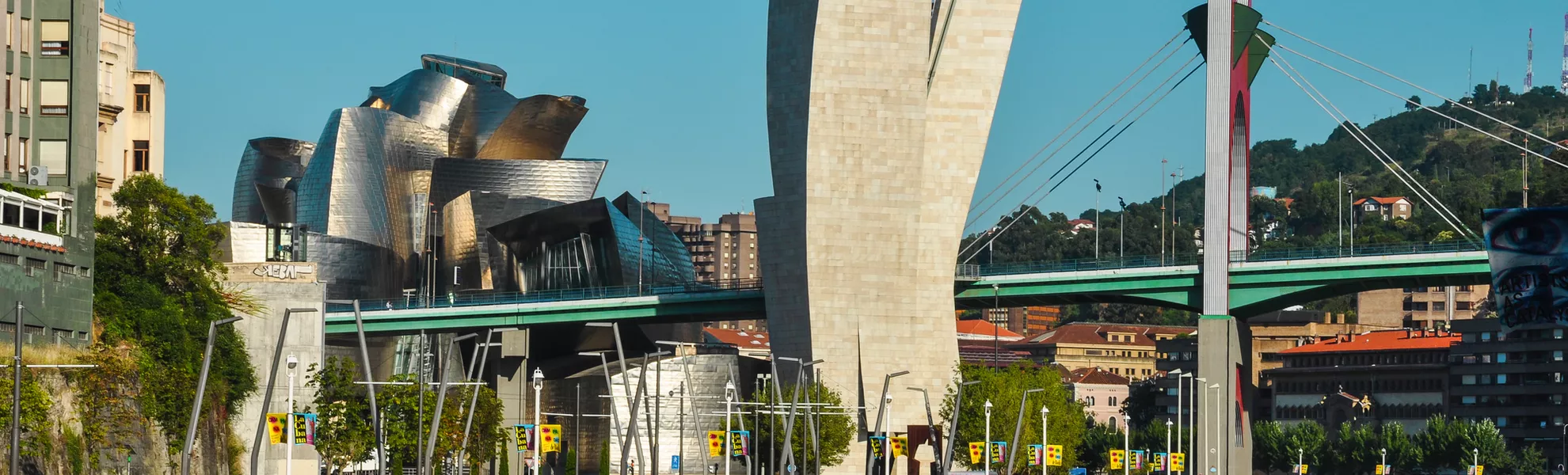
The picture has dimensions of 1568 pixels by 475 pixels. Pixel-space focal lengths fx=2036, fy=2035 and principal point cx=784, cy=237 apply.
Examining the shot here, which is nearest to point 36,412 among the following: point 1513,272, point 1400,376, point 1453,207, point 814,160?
point 1513,272

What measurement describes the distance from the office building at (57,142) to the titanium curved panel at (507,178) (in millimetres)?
54824

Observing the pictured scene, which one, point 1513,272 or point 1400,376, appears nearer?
point 1513,272

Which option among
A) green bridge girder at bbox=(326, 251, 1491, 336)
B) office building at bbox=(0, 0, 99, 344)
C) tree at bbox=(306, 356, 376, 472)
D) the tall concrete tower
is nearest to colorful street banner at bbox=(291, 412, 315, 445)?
office building at bbox=(0, 0, 99, 344)

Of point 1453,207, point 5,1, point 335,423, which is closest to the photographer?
point 5,1

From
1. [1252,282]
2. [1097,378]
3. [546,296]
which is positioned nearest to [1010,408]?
[1252,282]

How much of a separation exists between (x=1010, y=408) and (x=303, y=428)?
145ft

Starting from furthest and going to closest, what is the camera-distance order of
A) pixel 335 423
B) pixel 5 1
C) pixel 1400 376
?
pixel 1400 376, pixel 335 423, pixel 5 1

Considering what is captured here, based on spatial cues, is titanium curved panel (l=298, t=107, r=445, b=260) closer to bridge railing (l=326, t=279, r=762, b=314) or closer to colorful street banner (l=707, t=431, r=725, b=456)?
bridge railing (l=326, t=279, r=762, b=314)

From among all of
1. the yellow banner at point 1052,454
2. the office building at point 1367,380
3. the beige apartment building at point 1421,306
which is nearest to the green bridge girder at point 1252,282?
the yellow banner at point 1052,454

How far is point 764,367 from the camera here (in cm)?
10719

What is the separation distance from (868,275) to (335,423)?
113 feet

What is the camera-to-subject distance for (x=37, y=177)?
182ft

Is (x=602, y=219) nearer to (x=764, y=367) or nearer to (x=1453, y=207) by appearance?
(x=764, y=367)

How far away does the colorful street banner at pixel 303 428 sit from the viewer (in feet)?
149
